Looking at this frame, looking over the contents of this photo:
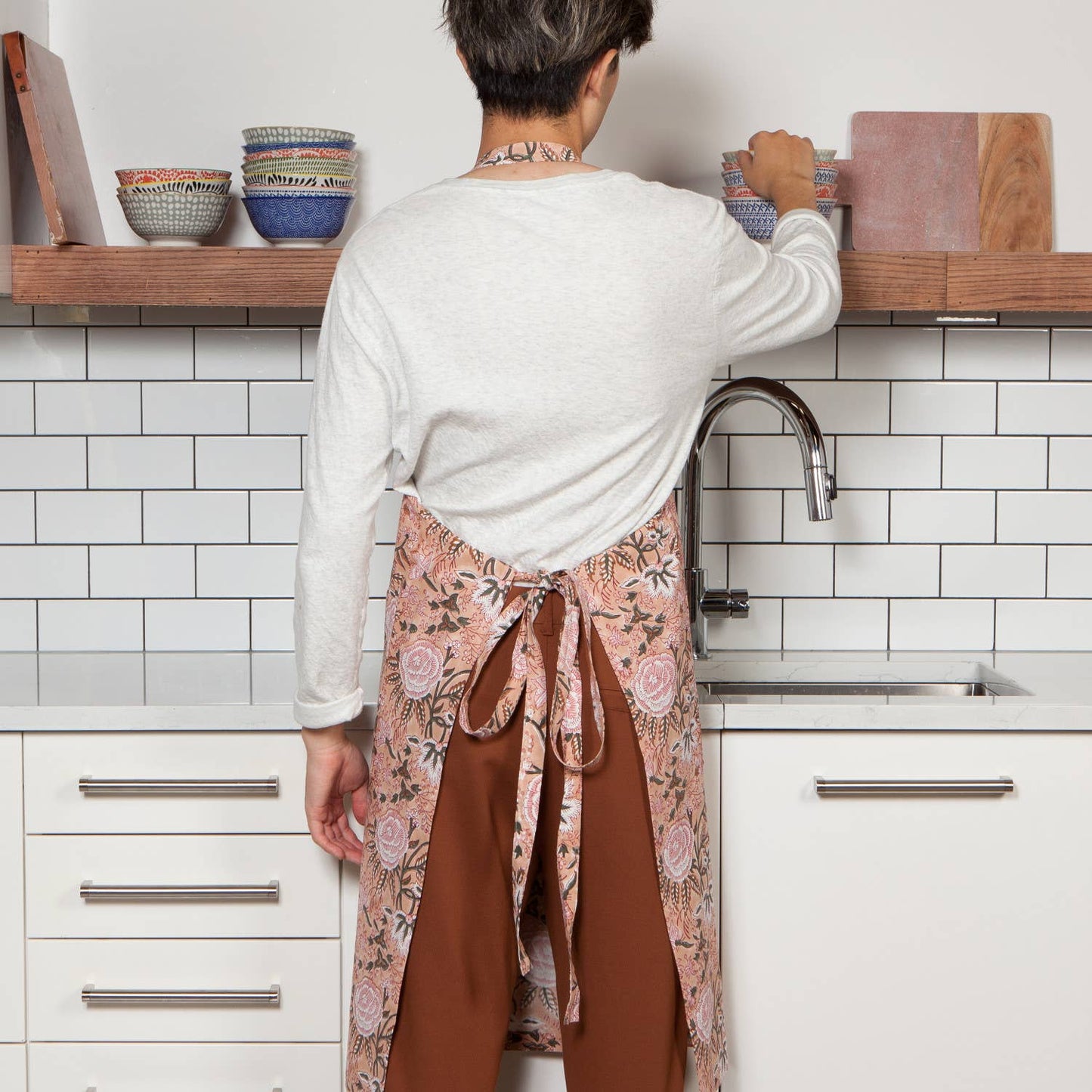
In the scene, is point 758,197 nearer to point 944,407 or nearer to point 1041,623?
point 944,407

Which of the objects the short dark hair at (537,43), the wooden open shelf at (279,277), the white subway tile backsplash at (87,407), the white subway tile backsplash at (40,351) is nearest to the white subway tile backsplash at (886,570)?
the wooden open shelf at (279,277)

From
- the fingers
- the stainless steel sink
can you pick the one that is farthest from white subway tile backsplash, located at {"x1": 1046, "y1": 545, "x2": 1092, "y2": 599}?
the fingers

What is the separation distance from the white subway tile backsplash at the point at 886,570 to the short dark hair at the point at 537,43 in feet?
3.51

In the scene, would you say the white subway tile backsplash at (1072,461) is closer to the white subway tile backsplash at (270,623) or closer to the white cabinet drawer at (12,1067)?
the white subway tile backsplash at (270,623)

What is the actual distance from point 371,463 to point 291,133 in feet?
2.48

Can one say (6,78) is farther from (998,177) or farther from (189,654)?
(998,177)

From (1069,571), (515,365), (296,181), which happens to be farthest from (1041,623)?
(296,181)

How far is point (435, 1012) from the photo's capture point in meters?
1.35

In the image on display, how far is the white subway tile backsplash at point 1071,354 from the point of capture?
2.08m

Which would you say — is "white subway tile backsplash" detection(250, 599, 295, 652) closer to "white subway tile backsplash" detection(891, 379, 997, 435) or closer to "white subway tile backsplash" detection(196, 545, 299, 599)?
"white subway tile backsplash" detection(196, 545, 299, 599)

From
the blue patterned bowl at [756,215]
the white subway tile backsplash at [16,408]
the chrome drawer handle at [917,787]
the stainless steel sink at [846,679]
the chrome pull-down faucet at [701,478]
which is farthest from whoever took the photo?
the white subway tile backsplash at [16,408]

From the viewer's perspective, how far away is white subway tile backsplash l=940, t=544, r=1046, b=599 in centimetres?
211

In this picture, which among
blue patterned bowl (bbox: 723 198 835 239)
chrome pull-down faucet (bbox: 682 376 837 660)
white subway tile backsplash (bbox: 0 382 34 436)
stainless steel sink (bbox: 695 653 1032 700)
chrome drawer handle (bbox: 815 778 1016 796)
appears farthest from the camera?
white subway tile backsplash (bbox: 0 382 34 436)

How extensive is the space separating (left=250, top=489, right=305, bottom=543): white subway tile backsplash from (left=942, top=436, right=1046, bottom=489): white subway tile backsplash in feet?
3.13
